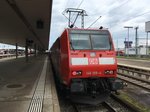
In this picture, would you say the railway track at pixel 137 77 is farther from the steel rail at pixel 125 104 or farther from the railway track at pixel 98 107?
the railway track at pixel 98 107

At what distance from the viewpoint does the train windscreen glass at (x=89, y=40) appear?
34.2 ft

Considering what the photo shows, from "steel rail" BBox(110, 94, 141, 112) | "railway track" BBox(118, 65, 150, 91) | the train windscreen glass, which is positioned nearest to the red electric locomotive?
the train windscreen glass

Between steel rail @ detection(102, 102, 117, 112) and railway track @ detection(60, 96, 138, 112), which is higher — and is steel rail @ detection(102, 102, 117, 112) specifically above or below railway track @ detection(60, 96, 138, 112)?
above

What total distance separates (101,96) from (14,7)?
9.35m

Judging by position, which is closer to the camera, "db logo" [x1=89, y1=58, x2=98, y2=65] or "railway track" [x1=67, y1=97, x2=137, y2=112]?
"railway track" [x1=67, y1=97, x2=137, y2=112]

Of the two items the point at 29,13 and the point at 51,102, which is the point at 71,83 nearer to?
the point at 51,102

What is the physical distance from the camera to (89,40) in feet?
35.0

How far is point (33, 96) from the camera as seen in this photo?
381 inches

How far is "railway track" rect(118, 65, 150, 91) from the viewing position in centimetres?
1598

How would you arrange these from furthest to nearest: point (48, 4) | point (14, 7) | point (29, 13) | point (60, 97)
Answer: point (29, 13), point (14, 7), point (48, 4), point (60, 97)

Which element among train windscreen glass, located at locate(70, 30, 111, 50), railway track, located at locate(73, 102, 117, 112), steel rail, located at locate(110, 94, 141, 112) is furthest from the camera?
train windscreen glass, located at locate(70, 30, 111, 50)

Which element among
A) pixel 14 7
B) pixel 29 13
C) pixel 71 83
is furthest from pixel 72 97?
pixel 29 13

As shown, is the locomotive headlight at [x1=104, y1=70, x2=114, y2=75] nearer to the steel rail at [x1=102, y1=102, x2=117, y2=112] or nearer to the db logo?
the db logo

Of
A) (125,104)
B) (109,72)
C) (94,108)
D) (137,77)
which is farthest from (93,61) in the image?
(137,77)
